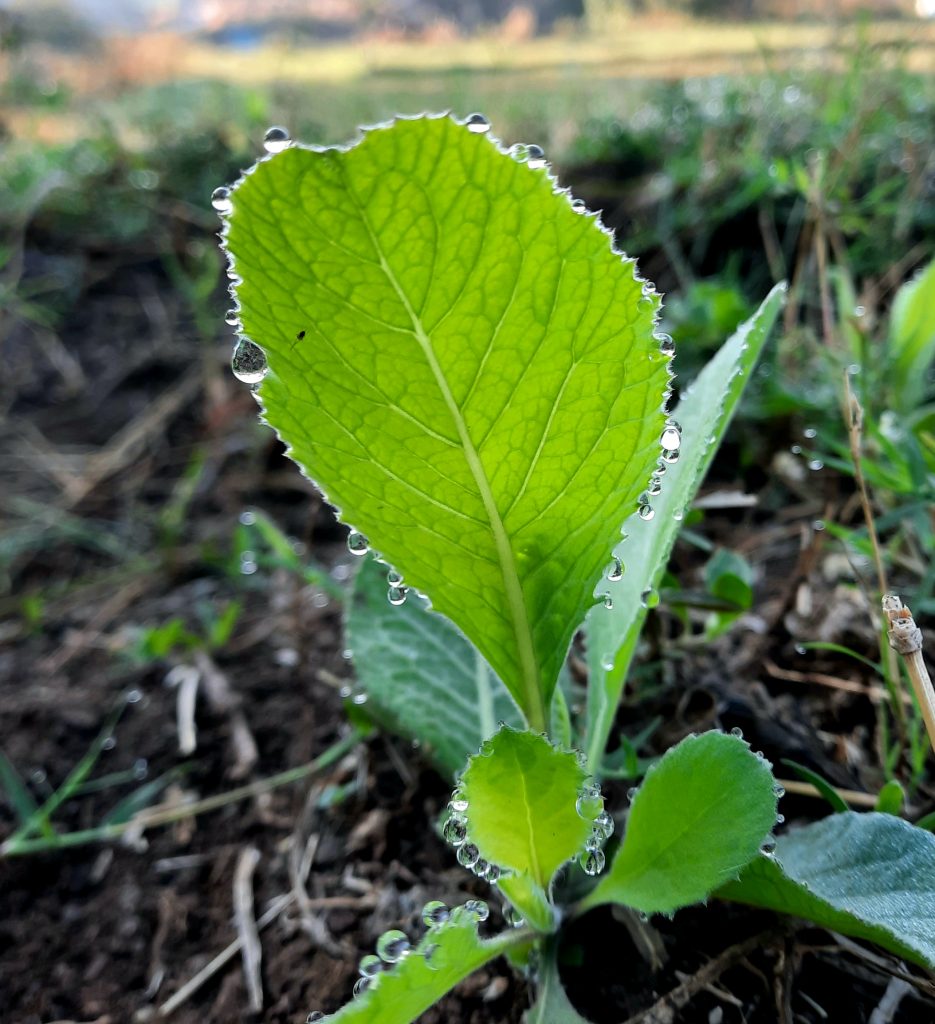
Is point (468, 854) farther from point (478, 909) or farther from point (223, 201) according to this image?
point (223, 201)

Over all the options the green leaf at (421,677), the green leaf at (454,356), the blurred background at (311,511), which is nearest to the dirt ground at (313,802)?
the blurred background at (311,511)

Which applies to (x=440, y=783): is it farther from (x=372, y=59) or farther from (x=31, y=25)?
(x=31, y=25)

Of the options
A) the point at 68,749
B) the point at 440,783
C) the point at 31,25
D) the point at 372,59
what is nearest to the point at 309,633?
the point at 68,749

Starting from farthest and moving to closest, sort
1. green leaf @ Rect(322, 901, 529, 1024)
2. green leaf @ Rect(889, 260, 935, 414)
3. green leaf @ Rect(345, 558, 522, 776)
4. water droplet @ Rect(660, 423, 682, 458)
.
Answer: green leaf @ Rect(889, 260, 935, 414) < green leaf @ Rect(345, 558, 522, 776) < water droplet @ Rect(660, 423, 682, 458) < green leaf @ Rect(322, 901, 529, 1024)

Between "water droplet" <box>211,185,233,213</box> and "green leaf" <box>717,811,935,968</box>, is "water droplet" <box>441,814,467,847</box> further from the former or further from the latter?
"water droplet" <box>211,185,233,213</box>

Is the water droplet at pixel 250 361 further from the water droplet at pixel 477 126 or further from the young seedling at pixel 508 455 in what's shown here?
the water droplet at pixel 477 126

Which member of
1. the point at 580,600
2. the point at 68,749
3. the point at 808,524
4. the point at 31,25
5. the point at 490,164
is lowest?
the point at 68,749

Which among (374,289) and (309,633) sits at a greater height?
(374,289)

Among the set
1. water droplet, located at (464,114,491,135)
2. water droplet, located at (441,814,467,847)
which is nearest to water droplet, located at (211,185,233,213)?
water droplet, located at (464,114,491,135)
